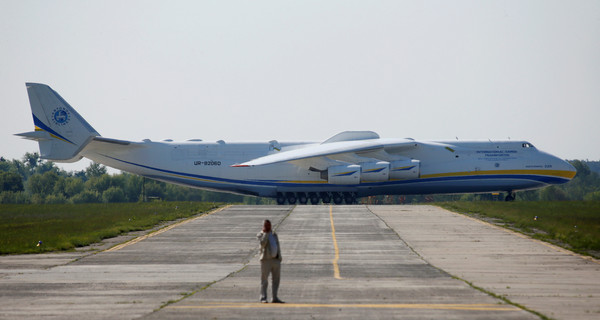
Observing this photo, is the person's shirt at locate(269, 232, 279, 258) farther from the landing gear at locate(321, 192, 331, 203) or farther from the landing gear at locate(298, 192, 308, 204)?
the landing gear at locate(298, 192, 308, 204)

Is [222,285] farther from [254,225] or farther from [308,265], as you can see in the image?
[254,225]

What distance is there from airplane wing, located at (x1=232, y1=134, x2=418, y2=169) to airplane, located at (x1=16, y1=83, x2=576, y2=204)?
70mm

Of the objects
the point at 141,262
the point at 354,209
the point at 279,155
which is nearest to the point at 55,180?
the point at 279,155

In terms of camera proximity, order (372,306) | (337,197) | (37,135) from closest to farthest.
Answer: (372,306) < (37,135) < (337,197)

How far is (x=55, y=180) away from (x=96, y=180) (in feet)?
21.7

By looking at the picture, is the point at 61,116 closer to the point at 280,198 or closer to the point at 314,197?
the point at 280,198

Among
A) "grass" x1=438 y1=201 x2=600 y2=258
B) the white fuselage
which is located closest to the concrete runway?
"grass" x1=438 y1=201 x2=600 y2=258

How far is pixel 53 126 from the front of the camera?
176 feet

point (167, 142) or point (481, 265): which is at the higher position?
point (167, 142)

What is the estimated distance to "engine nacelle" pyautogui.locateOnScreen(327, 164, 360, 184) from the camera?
51344mm

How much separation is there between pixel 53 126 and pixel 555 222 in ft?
113

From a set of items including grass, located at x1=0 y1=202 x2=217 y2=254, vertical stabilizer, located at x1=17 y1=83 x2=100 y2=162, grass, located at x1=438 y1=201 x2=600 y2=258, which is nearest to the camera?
grass, located at x1=438 y1=201 x2=600 y2=258

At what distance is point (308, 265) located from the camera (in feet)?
68.3

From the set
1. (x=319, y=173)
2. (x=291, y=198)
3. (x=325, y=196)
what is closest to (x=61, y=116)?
(x=291, y=198)
